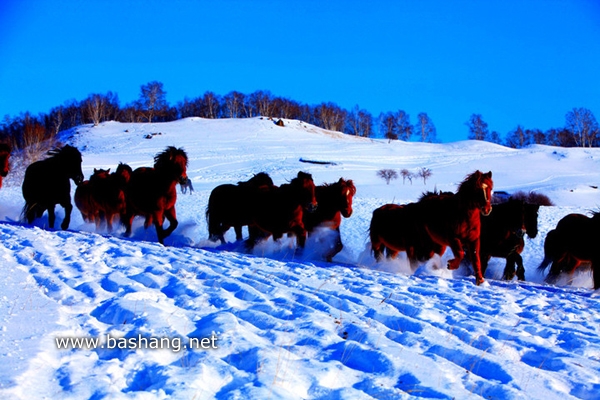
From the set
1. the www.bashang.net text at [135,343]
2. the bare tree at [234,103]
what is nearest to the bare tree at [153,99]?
the bare tree at [234,103]

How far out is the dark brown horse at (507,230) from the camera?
9969 mm

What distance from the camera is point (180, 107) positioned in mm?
115938

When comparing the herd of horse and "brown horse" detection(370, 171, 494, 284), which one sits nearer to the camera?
"brown horse" detection(370, 171, 494, 284)

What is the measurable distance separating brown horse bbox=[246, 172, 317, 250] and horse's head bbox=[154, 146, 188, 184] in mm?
1728

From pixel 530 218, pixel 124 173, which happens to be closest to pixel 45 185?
pixel 124 173

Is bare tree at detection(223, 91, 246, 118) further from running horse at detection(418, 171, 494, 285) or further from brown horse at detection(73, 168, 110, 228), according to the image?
running horse at detection(418, 171, 494, 285)

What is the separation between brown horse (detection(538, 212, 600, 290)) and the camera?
8750 millimetres

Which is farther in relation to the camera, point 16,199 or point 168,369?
point 16,199

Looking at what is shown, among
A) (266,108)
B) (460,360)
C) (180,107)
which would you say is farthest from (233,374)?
(180,107)

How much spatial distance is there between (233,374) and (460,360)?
5.44 ft

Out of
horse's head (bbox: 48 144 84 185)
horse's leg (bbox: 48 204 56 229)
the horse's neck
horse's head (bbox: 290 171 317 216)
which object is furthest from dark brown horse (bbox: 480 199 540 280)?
horse's leg (bbox: 48 204 56 229)

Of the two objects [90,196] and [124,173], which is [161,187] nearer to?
[124,173]

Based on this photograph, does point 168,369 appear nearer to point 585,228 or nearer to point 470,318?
point 470,318

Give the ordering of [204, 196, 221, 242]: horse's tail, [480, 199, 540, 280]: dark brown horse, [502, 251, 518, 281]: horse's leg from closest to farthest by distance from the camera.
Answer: [480, 199, 540, 280]: dark brown horse → [502, 251, 518, 281]: horse's leg → [204, 196, 221, 242]: horse's tail
